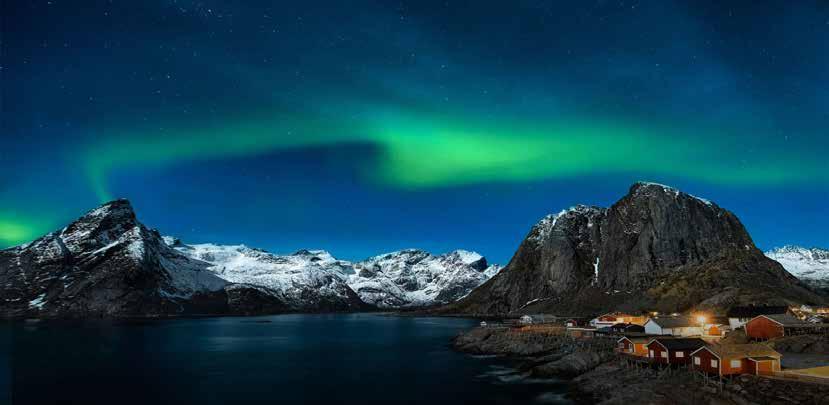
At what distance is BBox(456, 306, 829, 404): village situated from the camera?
2067 inches

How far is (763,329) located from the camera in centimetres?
8881

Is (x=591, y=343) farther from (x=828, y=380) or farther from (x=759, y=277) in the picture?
(x=759, y=277)

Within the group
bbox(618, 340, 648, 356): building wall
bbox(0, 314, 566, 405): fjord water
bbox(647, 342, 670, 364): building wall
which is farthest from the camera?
bbox(618, 340, 648, 356): building wall

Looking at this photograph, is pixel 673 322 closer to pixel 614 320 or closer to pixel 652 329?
pixel 652 329

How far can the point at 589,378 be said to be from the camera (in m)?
67.4

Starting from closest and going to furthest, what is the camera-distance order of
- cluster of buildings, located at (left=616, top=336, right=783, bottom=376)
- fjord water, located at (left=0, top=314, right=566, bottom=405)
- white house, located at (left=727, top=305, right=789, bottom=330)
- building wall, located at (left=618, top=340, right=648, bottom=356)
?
cluster of buildings, located at (left=616, top=336, right=783, bottom=376) < fjord water, located at (left=0, top=314, right=566, bottom=405) < building wall, located at (left=618, top=340, right=648, bottom=356) < white house, located at (left=727, top=305, right=789, bottom=330)

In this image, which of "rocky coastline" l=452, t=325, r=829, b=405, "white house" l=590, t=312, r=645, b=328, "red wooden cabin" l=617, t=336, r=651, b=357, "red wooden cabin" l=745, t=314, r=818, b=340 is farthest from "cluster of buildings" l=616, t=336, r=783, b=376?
"white house" l=590, t=312, r=645, b=328

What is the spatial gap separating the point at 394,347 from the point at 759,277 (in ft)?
426

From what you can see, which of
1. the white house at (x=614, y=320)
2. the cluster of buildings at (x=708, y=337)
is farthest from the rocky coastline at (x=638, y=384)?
the white house at (x=614, y=320)

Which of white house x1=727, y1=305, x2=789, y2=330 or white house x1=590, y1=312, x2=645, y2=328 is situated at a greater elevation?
white house x1=727, y1=305, x2=789, y2=330

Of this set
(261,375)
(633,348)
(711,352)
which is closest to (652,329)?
A: (633,348)

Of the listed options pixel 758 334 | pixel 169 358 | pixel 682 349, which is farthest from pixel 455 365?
pixel 169 358

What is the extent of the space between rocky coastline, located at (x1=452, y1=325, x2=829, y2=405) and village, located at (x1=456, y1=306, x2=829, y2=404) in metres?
0.14

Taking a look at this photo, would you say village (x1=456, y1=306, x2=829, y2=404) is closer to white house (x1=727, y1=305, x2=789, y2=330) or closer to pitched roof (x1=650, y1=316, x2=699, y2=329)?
pitched roof (x1=650, y1=316, x2=699, y2=329)
